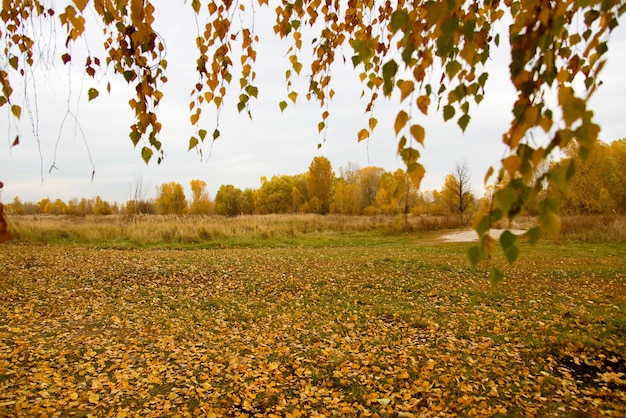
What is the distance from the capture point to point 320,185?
41188 millimetres

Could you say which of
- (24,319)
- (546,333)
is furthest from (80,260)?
(546,333)

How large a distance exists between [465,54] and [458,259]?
30.7ft

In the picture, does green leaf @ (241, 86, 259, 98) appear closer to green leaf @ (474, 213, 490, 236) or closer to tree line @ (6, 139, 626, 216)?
green leaf @ (474, 213, 490, 236)

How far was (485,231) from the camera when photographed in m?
1.00

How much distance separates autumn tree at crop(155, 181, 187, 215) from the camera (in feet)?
154

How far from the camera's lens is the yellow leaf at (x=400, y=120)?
3.51 ft

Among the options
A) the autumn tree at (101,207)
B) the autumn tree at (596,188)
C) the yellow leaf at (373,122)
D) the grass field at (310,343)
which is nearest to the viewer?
the yellow leaf at (373,122)

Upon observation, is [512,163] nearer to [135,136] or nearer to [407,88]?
[407,88]

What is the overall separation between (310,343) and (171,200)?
46.7m

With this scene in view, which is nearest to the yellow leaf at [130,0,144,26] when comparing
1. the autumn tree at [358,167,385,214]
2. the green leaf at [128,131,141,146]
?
the green leaf at [128,131,141,146]

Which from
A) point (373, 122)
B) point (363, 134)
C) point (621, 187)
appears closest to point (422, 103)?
point (363, 134)

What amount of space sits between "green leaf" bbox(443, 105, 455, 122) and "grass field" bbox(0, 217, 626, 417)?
2503 mm

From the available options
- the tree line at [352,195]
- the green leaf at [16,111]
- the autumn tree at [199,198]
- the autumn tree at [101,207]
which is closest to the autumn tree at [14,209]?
the tree line at [352,195]

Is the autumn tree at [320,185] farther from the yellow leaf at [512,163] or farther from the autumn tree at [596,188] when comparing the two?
the yellow leaf at [512,163]
